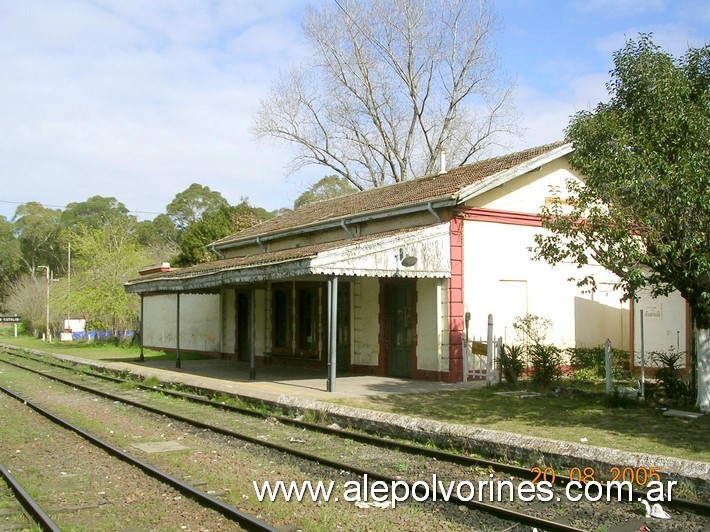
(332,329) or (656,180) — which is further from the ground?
(656,180)

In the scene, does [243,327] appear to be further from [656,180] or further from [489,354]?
[656,180]

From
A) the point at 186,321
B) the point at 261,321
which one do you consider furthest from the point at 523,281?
the point at 186,321

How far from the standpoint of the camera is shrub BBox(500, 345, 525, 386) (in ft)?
47.8

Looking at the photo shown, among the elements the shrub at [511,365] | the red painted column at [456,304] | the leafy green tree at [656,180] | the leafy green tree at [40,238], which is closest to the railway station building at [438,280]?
the red painted column at [456,304]

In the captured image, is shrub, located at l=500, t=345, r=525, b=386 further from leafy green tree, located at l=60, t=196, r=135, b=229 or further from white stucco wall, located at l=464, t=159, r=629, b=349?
leafy green tree, located at l=60, t=196, r=135, b=229

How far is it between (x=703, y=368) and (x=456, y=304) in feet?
20.0

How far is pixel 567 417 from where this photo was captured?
11039 mm

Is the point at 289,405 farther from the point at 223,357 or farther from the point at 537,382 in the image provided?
the point at 223,357

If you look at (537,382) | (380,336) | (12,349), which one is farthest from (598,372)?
(12,349)

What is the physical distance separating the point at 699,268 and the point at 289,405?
6.96 metres

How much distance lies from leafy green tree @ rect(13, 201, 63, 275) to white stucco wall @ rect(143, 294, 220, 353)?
54201mm

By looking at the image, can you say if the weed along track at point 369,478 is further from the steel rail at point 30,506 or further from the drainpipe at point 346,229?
the drainpipe at point 346,229

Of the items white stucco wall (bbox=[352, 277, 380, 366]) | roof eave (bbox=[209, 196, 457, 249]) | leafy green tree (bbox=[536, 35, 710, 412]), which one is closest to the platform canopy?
roof eave (bbox=[209, 196, 457, 249])

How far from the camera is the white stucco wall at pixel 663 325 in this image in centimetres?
1647
